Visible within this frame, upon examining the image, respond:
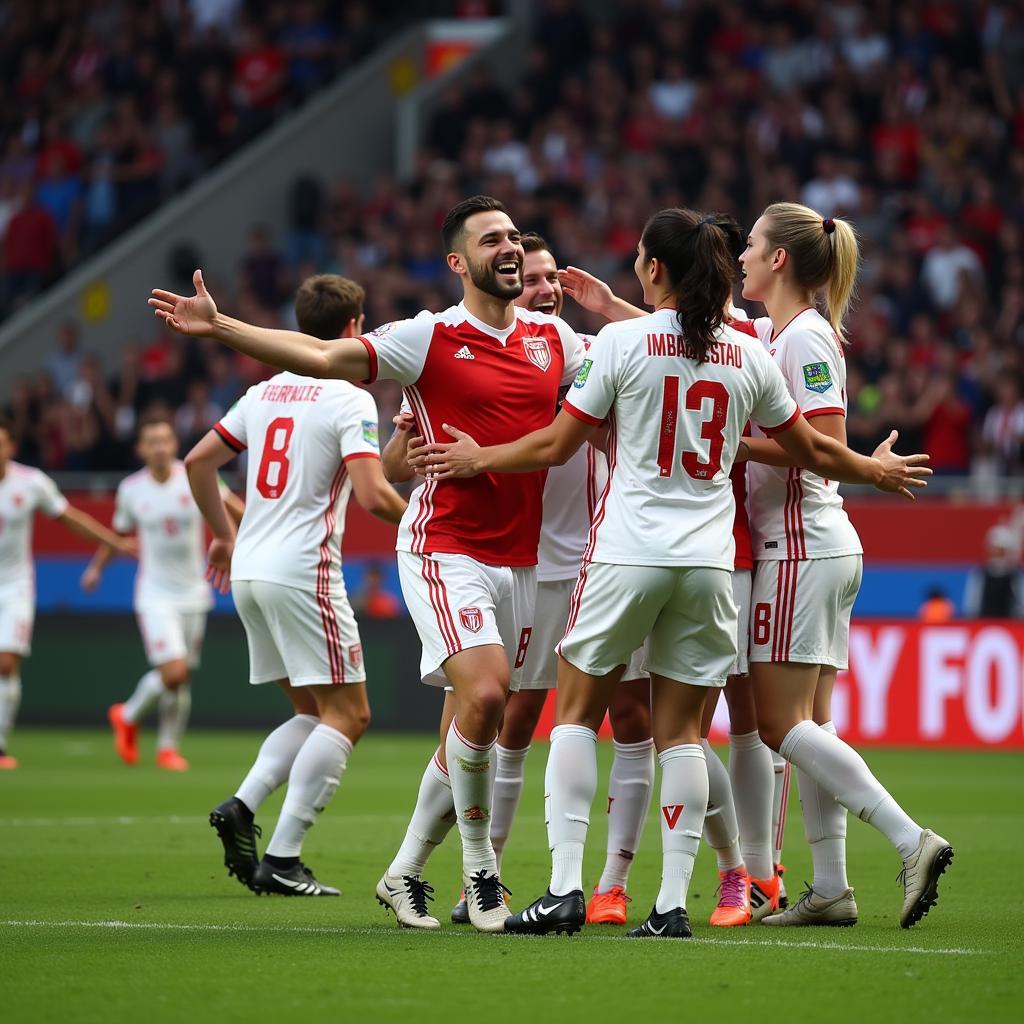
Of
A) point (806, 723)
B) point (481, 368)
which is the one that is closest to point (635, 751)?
point (806, 723)

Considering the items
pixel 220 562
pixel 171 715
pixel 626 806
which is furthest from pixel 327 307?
pixel 171 715

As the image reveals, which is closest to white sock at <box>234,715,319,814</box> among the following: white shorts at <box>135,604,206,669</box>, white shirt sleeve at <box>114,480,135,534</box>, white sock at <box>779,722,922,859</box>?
white sock at <box>779,722,922,859</box>

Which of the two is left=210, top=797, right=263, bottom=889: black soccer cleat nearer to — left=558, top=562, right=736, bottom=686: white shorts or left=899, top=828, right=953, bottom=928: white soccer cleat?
left=558, top=562, right=736, bottom=686: white shorts

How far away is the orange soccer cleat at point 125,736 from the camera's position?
15258 millimetres

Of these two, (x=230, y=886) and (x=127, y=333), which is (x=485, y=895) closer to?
(x=230, y=886)

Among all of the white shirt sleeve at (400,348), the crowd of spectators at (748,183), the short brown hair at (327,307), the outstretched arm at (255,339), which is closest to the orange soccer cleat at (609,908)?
the white shirt sleeve at (400,348)

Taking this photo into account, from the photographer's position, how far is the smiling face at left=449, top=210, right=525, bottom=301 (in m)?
6.82

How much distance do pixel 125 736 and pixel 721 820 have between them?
9.17 m

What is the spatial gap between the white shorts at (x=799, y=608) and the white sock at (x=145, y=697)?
867 cm

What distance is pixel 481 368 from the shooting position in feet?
22.2

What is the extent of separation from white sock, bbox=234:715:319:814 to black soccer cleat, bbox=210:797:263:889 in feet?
0.38

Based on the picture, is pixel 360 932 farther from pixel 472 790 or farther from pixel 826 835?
pixel 826 835

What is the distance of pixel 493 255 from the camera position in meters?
6.84

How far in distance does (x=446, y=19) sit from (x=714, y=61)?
7.34 m
